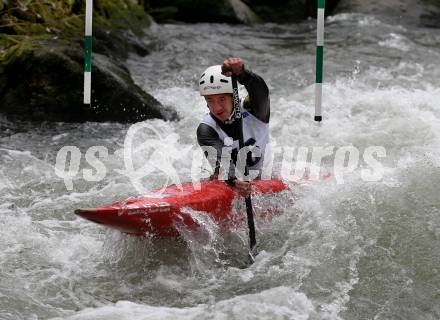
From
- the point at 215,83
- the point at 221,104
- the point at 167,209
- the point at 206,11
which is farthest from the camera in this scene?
the point at 206,11

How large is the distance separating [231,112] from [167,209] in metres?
1.03

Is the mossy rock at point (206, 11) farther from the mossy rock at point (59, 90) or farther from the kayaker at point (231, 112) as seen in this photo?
the kayaker at point (231, 112)

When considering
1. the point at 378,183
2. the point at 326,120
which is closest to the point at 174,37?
the point at 326,120

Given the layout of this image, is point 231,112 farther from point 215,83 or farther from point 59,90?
point 59,90

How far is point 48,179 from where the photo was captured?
653 centimetres

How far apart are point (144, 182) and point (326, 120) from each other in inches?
106

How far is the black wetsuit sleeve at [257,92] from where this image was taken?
502 cm

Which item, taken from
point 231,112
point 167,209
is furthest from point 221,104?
point 167,209

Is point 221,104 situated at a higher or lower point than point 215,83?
lower

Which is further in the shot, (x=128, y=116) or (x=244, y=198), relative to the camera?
(x=128, y=116)

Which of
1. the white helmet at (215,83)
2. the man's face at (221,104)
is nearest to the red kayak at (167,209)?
the man's face at (221,104)

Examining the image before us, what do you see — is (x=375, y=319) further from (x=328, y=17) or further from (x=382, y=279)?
(x=328, y=17)

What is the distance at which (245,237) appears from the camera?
513cm

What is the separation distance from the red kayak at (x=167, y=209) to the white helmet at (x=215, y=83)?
2.21 feet
